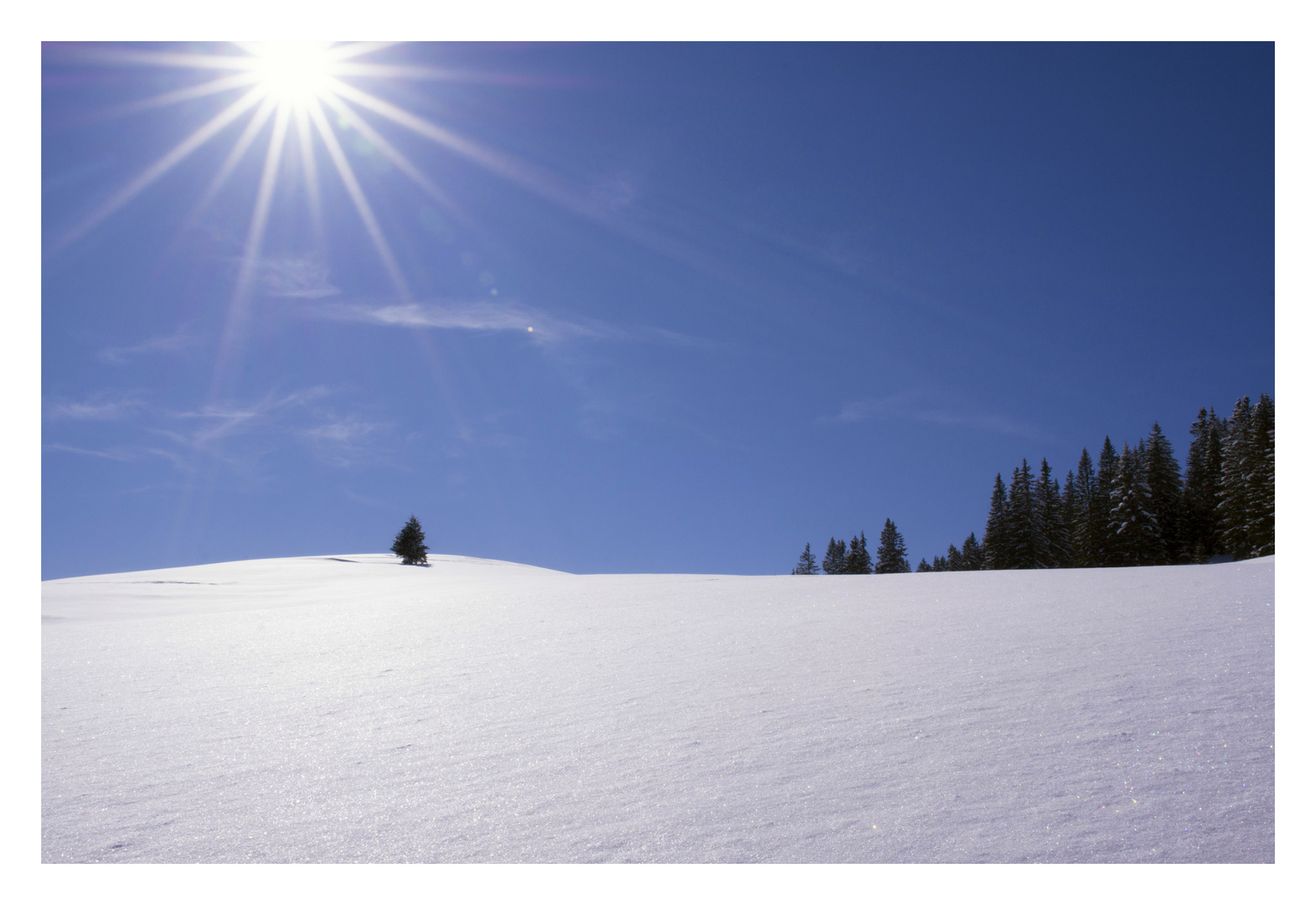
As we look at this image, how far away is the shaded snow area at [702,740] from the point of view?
3.45 meters

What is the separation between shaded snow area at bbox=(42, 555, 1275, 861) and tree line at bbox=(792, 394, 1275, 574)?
35376 millimetres

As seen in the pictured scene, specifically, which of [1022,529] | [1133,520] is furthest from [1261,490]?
[1022,529]

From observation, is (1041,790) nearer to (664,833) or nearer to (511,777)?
(664,833)

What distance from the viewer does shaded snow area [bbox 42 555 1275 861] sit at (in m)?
3.45

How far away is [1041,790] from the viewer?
3.66 meters

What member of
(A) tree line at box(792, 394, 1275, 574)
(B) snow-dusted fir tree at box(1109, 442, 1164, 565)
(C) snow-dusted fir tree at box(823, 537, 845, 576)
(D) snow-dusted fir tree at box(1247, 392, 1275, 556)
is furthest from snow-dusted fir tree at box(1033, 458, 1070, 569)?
(C) snow-dusted fir tree at box(823, 537, 845, 576)

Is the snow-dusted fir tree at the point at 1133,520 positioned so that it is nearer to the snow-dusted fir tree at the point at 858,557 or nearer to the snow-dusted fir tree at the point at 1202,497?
the snow-dusted fir tree at the point at 1202,497

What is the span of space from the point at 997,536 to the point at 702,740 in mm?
47526

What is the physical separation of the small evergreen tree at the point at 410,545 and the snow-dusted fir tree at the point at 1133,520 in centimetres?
4165

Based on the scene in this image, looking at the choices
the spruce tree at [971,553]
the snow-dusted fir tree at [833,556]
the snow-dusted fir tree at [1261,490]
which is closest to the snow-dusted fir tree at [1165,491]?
the snow-dusted fir tree at [1261,490]

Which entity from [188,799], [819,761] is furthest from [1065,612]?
[188,799]

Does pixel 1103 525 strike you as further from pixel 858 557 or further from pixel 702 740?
pixel 702 740

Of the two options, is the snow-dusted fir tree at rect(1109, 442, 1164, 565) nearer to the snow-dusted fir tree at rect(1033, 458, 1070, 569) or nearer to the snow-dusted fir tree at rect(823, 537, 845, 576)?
the snow-dusted fir tree at rect(1033, 458, 1070, 569)
